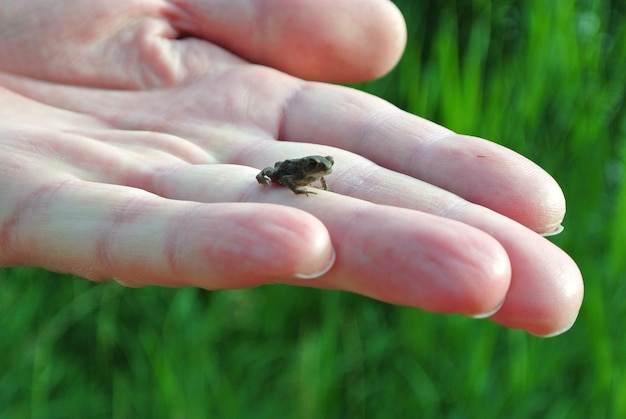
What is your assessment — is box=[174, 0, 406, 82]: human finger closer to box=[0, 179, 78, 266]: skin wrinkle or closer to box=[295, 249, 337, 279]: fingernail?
box=[0, 179, 78, 266]: skin wrinkle

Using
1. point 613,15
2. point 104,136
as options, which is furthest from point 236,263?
point 613,15

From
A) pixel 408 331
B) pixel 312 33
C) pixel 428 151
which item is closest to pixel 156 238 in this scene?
pixel 428 151

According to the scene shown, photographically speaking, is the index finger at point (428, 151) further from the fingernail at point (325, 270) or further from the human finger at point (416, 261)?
the fingernail at point (325, 270)

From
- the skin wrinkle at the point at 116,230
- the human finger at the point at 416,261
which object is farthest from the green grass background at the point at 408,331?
the human finger at the point at 416,261

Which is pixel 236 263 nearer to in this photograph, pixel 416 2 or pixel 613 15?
pixel 416 2

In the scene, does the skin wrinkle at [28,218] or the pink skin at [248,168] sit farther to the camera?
the skin wrinkle at [28,218]

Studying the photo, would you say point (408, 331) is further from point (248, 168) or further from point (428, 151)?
point (248, 168)
